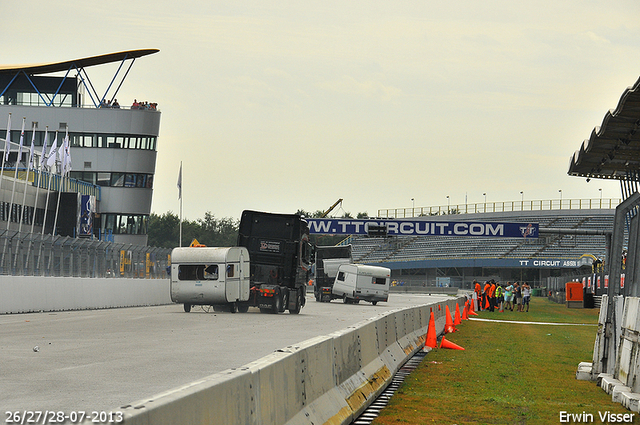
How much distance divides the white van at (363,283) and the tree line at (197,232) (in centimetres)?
9598

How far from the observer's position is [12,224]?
217ft

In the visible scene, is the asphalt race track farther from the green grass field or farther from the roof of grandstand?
the roof of grandstand

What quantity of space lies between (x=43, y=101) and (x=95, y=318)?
5771cm

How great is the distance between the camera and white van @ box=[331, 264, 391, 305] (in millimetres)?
50875

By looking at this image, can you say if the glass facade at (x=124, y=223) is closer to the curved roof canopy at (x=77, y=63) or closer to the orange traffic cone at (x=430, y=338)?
the curved roof canopy at (x=77, y=63)

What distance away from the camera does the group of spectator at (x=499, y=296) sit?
46406mm

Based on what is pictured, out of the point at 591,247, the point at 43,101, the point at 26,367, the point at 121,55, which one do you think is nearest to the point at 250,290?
A: the point at 26,367

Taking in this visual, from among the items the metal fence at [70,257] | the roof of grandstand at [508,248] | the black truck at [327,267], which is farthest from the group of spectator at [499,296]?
the roof of grandstand at [508,248]

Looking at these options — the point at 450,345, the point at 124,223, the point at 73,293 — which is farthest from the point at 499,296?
the point at 124,223

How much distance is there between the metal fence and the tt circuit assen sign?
26.2m

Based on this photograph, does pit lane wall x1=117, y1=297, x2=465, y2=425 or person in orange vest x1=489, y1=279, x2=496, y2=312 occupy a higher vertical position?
person in orange vest x1=489, y1=279, x2=496, y2=312

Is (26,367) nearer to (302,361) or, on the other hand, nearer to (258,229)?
(302,361)

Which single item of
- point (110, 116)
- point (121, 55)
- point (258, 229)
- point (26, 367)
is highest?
point (121, 55)

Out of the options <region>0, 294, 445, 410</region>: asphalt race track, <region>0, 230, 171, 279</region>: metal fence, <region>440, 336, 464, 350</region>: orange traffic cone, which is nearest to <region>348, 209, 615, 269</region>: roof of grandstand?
<region>0, 230, 171, 279</region>: metal fence
